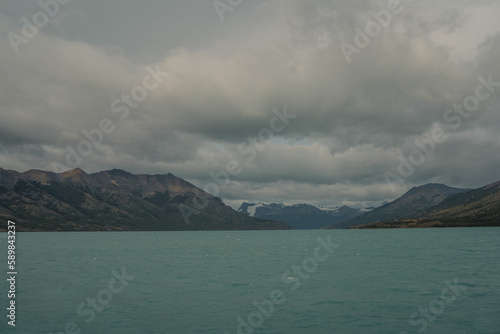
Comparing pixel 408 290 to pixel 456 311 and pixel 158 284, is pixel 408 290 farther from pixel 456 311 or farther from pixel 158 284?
pixel 158 284

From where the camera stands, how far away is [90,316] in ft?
115

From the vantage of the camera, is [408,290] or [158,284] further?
[158,284]

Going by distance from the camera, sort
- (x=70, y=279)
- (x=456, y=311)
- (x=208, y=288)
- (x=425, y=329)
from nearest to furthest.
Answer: (x=425, y=329), (x=456, y=311), (x=208, y=288), (x=70, y=279)

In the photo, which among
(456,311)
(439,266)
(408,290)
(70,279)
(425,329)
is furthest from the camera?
(439,266)

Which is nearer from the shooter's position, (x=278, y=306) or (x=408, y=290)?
(x=278, y=306)

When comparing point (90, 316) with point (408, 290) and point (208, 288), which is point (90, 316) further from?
point (408, 290)

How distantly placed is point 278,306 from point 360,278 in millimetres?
24826

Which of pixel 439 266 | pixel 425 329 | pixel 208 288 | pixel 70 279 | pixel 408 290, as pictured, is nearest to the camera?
pixel 425 329

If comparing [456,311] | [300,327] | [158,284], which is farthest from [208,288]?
[456,311]

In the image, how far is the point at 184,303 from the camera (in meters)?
40.7

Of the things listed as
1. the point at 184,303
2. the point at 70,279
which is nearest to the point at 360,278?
the point at 184,303

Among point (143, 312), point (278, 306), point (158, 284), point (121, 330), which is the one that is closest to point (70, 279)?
point (158, 284)

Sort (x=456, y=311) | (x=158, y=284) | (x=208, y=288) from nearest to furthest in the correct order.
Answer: (x=456, y=311), (x=208, y=288), (x=158, y=284)

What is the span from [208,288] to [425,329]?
99.9 ft
